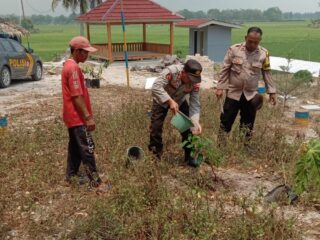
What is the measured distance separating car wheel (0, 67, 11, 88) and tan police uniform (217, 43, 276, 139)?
8.76m

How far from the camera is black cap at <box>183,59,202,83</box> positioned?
4375 millimetres

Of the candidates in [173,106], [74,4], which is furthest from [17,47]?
[74,4]

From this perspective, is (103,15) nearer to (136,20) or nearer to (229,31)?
(136,20)

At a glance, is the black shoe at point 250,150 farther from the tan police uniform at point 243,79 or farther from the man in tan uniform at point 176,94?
the man in tan uniform at point 176,94

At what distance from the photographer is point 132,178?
4227 millimetres

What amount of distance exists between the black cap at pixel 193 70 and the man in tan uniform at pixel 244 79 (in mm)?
1236

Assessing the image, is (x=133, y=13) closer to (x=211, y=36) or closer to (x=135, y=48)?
(x=135, y=48)

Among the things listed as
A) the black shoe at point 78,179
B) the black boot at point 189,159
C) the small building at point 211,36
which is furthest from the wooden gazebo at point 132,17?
the black shoe at point 78,179

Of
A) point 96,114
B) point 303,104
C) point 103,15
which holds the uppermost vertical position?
point 103,15

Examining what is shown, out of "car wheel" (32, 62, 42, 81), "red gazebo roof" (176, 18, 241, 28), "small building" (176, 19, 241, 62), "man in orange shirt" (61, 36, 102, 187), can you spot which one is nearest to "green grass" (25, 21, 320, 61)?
"red gazebo roof" (176, 18, 241, 28)

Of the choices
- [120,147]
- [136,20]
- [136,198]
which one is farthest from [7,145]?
[136,20]

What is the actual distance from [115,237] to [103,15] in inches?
696

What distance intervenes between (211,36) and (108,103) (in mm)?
13661

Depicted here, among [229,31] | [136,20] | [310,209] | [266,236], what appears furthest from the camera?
[229,31]
